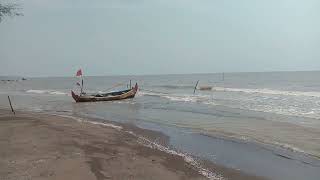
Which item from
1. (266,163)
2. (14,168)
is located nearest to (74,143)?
Answer: (14,168)

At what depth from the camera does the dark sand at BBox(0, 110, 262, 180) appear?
26.1 feet

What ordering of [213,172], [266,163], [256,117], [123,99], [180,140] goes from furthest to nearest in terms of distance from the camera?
[123,99] < [256,117] < [180,140] < [266,163] < [213,172]

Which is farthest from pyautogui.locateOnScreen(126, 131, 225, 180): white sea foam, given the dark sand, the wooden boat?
the wooden boat

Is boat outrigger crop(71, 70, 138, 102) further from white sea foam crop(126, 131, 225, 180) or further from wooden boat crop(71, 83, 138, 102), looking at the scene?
white sea foam crop(126, 131, 225, 180)

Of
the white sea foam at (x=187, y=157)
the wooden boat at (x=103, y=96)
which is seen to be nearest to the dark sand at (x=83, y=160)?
the white sea foam at (x=187, y=157)

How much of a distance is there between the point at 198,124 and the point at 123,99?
21851 millimetres

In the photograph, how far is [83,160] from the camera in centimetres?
911

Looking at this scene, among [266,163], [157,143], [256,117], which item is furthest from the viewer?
[256,117]

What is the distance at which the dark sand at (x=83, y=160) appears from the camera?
7945mm

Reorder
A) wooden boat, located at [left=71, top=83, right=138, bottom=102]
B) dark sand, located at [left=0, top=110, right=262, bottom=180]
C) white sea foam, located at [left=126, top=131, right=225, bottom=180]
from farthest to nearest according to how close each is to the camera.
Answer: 1. wooden boat, located at [left=71, top=83, right=138, bottom=102]
2. white sea foam, located at [left=126, top=131, right=225, bottom=180]
3. dark sand, located at [left=0, top=110, right=262, bottom=180]

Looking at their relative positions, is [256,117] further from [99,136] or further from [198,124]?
[99,136]

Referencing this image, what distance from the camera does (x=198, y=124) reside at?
1812 centimetres

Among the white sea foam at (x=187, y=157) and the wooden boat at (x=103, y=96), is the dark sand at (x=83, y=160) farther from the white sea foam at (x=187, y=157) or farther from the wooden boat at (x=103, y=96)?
the wooden boat at (x=103, y=96)

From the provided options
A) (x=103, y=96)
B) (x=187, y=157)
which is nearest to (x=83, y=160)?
(x=187, y=157)
